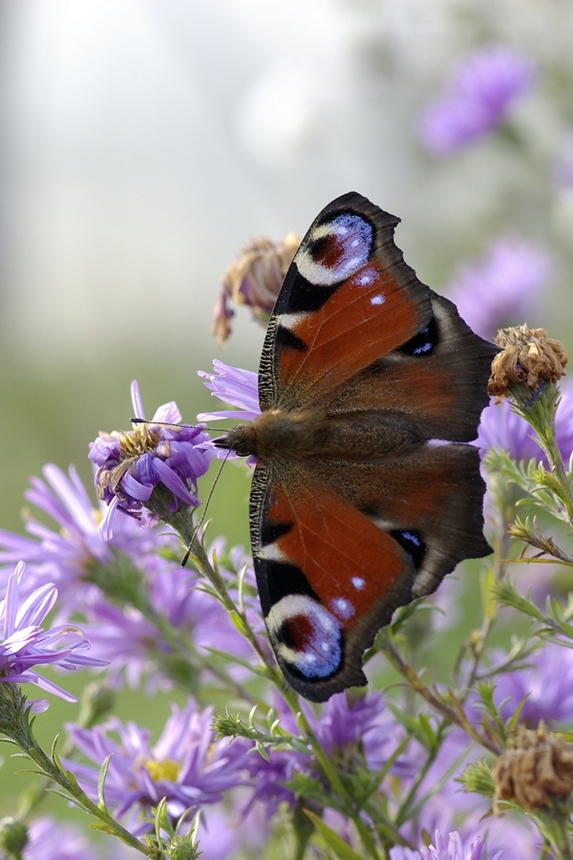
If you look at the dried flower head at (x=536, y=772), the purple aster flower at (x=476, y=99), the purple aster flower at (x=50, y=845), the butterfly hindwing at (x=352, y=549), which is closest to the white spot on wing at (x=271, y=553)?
the butterfly hindwing at (x=352, y=549)

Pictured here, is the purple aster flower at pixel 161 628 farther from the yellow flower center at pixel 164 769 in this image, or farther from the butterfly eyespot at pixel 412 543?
the butterfly eyespot at pixel 412 543

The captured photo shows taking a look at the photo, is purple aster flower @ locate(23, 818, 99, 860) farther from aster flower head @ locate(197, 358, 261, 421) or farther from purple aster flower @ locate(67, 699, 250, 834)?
aster flower head @ locate(197, 358, 261, 421)

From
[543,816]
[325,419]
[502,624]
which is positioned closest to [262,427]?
[325,419]

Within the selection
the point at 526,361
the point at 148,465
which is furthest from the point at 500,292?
the point at 148,465

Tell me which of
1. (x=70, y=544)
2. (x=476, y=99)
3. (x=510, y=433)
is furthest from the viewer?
(x=476, y=99)

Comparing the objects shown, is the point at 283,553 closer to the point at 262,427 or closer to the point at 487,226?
the point at 262,427

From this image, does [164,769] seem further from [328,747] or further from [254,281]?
[254,281]

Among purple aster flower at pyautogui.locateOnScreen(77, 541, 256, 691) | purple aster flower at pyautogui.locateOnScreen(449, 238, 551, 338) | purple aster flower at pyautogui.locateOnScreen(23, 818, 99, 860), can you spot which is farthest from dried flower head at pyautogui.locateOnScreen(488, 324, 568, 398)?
purple aster flower at pyautogui.locateOnScreen(449, 238, 551, 338)
